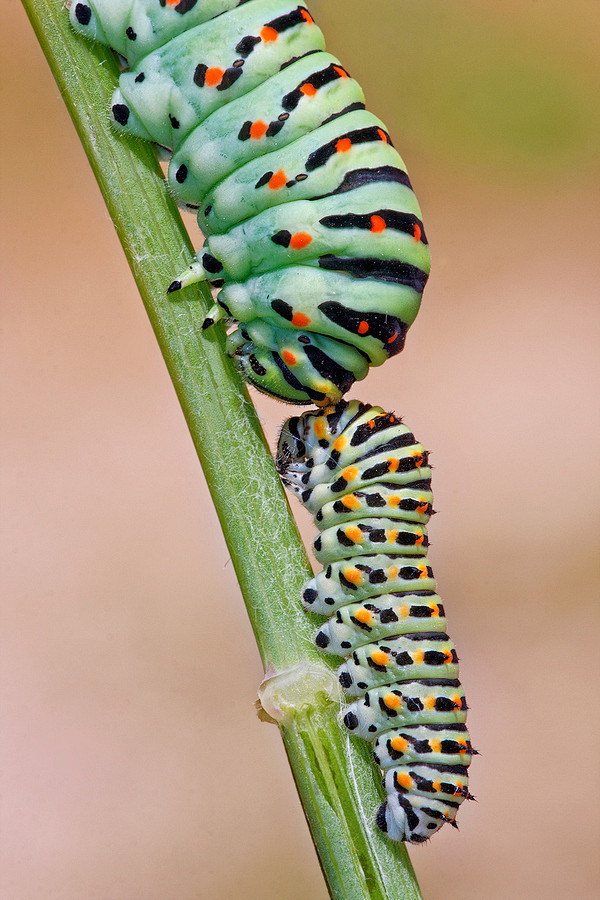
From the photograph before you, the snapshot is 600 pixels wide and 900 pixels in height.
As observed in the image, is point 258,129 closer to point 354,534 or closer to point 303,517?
point 354,534

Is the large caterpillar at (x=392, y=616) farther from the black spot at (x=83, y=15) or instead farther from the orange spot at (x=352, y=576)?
the black spot at (x=83, y=15)

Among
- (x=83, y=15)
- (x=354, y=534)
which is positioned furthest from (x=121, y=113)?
(x=354, y=534)

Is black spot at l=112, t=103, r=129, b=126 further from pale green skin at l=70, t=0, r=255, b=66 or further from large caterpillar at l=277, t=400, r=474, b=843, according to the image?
large caterpillar at l=277, t=400, r=474, b=843

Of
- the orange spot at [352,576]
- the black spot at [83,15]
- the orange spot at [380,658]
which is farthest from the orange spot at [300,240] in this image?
the orange spot at [380,658]

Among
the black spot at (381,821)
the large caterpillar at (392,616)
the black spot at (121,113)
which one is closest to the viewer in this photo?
the black spot at (121,113)

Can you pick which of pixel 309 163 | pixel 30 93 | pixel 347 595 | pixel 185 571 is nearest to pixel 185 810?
pixel 185 571

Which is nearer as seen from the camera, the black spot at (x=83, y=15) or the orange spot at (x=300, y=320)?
the black spot at (x=83, y=15)
